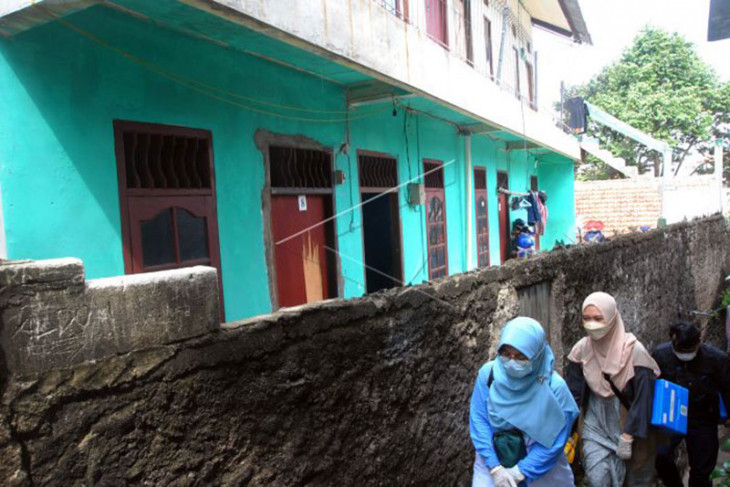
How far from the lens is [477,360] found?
12.0ft

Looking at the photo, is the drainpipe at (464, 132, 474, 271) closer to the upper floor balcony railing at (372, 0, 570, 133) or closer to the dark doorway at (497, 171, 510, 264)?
the upper floor balcony railing at (372, 0, 570, 133)

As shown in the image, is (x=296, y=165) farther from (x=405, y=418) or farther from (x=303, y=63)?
(x=405, y=418)

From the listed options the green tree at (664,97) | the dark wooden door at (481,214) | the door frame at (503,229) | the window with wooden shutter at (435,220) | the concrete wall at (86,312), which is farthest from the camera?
the green tree at (664,97)

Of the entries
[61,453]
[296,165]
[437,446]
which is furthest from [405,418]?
[296,165]

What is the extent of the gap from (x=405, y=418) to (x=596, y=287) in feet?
11.3

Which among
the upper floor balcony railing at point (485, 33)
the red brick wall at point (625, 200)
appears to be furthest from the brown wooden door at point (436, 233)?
the red brick wall at point (625, 200)

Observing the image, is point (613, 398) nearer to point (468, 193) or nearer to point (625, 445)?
point (625, 445)

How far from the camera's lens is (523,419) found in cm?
266

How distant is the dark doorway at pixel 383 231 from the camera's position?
23.8 feet

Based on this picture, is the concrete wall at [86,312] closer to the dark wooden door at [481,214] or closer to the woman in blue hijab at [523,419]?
the woman in blue hijab at [523,419]

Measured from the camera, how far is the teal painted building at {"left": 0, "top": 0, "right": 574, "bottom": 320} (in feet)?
10.4

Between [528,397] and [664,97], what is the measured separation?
2596 centimetres

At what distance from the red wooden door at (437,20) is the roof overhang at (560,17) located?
5436 mm

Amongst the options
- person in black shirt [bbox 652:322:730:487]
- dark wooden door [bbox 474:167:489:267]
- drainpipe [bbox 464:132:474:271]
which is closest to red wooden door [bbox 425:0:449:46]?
drainpipe [bbox 464:132:474:271]
